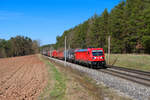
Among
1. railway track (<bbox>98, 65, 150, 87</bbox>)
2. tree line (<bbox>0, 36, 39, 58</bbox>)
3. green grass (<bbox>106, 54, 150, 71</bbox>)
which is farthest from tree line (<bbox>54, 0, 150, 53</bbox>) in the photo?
tree line (<bbox>0, 36, 39, 58</bbox>)

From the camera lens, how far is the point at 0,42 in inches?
4734

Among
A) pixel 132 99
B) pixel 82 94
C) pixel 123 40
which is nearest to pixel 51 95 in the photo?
pixel 82 94

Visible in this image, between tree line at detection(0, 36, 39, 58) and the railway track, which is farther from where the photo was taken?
tree line at detection(0, 36, 39, 58)

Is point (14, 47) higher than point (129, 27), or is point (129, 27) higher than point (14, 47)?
point (129, 27)

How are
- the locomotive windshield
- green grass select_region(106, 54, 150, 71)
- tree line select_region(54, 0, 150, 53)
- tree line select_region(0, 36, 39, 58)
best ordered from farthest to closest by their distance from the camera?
1. tree line select_region(0, 36, 39, 58)
2. tree line select_region(54, 0, 150, 53)
3. green grass select_region(106, 54, 150, 71)
4. the locomotive windshield

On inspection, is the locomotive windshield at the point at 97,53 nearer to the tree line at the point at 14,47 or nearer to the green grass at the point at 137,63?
the green grass at the point at 137,63

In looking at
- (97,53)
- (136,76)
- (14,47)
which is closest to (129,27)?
(97,53)

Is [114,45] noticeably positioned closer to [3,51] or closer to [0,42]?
[3,51]

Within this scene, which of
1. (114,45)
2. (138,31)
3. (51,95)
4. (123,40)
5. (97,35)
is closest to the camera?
(51,95)

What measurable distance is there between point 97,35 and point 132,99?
52.5 metres

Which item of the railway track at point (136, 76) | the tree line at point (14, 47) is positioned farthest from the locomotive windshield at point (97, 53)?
the tree line at point (14, 47)

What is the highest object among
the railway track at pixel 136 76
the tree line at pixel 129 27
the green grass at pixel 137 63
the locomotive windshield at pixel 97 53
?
the tree line at pixel 129 27

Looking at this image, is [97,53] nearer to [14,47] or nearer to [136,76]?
[136,76]

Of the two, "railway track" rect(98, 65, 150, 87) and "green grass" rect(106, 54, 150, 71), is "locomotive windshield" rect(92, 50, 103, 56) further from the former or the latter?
"green grass" rect(106, 54, 150, 71)
